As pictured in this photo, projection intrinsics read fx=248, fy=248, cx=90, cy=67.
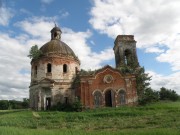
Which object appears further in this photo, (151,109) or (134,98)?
(134,98)

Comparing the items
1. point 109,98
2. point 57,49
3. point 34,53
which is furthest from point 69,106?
point 34,53

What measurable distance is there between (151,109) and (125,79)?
20.9ft

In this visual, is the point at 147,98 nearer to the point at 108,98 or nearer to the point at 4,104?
the point at 108,98

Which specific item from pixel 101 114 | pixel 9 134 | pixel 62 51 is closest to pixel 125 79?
pixel 101 114

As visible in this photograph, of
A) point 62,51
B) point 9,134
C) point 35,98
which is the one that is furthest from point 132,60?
point 9,134

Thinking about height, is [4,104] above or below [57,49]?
below

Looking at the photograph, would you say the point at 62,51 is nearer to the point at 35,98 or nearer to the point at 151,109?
the point at 35,98

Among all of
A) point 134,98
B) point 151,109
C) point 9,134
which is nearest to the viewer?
point 9,134

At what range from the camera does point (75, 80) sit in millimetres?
35469

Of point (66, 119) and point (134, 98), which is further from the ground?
point (134, 98)

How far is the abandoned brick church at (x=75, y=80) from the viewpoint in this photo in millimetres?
31484

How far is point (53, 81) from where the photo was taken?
3522 cm

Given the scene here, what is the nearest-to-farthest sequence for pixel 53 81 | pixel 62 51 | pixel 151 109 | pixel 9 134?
1. pixel 9 134
2. pixel 151 109
3. pixel 53 81
4. pixel 62 51

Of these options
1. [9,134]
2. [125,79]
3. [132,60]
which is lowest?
[9,134]
